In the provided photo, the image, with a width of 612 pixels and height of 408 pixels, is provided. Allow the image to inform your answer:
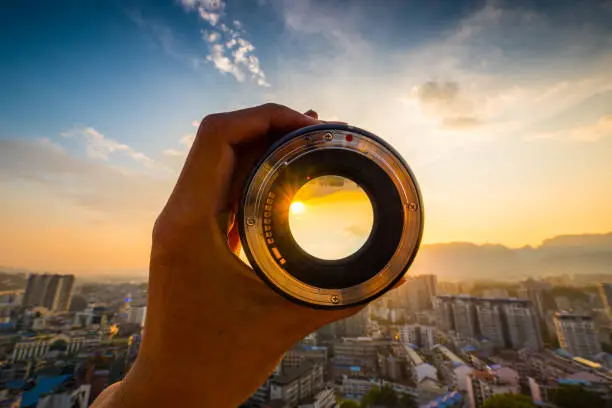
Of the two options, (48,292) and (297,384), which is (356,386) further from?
(48,292)

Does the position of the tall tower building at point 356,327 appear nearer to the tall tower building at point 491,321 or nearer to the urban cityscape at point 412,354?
the urban cityscape at point 412,354

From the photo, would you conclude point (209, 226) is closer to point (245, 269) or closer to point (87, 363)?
point (245, 269)

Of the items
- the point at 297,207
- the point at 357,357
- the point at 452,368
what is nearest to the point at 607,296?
the point at 452,368

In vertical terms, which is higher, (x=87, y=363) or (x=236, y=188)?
(x=236, y=188)

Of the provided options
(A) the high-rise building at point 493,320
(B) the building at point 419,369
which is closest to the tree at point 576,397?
(A) the high-rise building at point 493,320

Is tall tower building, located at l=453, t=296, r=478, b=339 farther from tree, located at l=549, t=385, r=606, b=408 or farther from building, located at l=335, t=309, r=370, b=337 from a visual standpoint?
building, located at l=335, t=309, r=370, b=337

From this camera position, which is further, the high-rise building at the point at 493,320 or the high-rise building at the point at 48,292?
the high-rise building at the point at 48,292

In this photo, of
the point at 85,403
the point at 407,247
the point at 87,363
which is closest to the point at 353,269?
the point at 407,247
